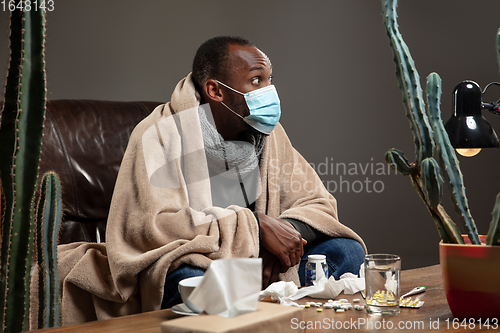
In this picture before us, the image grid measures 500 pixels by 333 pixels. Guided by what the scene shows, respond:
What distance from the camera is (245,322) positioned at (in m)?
0.57

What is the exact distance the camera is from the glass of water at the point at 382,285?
831 mm

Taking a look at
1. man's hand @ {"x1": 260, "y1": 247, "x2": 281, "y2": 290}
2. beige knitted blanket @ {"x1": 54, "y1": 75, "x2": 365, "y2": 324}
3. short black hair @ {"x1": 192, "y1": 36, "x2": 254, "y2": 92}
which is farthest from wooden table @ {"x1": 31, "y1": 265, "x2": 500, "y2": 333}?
short black hair @ {"x1": 192, "y1": 36, "x2": 254, "y2": 92}

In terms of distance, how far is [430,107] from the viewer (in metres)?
0.77

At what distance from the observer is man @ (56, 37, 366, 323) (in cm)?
126

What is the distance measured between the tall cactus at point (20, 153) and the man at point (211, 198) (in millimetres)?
531

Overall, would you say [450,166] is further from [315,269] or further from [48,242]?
[48,242]

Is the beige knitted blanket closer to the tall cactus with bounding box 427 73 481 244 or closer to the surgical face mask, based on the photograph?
the surgical face mask

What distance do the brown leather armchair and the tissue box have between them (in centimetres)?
117

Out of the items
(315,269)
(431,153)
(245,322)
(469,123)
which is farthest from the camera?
(469,123)

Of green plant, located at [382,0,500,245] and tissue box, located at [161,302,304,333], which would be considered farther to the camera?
green plant, located at [382,0,500,245]

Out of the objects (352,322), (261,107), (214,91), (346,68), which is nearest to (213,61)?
(214,91)

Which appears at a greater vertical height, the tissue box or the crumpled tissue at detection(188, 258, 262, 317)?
the crumpled tissue at detection(188, 258, 262, 317)

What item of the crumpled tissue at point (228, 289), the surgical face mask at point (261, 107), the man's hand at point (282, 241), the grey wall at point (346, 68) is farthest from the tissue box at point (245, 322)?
the grey wall at point (346, 68)

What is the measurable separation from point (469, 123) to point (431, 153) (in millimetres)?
561
